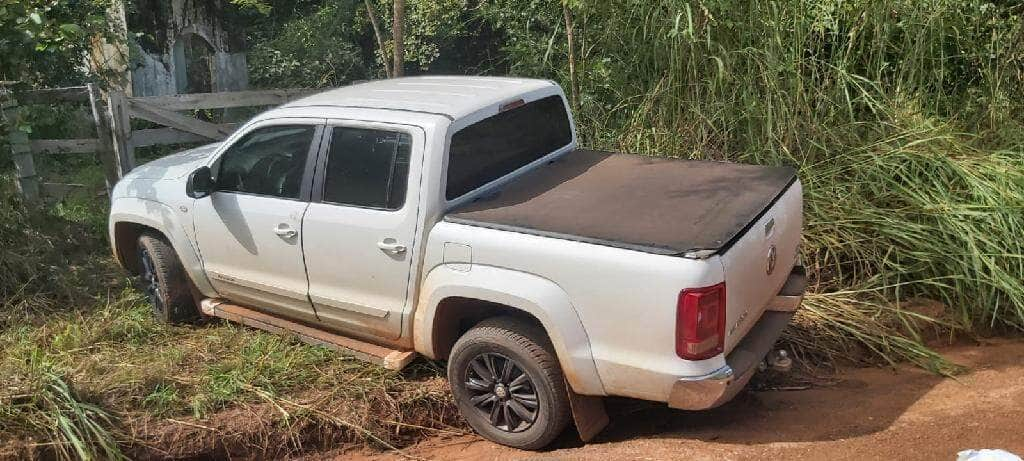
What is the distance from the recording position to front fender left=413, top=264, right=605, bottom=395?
3637 mm

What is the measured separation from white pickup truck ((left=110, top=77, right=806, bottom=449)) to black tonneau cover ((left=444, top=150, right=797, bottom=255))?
0.05 ft

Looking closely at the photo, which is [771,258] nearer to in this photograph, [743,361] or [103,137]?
[743,361]

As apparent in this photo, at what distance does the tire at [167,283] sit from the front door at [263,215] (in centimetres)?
47

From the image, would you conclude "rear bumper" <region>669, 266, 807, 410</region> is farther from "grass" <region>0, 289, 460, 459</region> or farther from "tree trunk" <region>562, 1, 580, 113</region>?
"tree trunk" <region>562, 1, 580, 113</region>

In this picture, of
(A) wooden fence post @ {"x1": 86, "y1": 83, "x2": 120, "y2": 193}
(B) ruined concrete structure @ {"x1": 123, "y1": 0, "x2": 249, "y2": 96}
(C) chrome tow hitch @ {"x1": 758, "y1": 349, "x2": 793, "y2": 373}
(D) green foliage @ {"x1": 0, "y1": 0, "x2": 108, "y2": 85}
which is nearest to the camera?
(C) chrome tow hitch @ {"x1": 758, "y1": 349, "x2": 793, "y2": 373}

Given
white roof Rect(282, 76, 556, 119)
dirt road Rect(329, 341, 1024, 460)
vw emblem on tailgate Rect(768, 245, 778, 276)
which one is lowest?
dirt road Rect(329, 341, 1024, 460)

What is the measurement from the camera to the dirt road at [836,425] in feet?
12.6

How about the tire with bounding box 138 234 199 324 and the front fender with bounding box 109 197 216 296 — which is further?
the tire with bounding box 138 234 199 324

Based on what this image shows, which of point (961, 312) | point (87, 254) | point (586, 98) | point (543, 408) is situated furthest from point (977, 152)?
point (87, 254)

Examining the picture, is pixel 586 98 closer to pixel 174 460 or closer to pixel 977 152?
pixel 977 152

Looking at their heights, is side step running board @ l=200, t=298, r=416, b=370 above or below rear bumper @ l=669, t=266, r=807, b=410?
below

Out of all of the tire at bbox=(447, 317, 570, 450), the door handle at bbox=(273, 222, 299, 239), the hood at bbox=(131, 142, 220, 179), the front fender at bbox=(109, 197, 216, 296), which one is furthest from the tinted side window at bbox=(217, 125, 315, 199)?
the tire at bbox=(447, 317, 570, 450)

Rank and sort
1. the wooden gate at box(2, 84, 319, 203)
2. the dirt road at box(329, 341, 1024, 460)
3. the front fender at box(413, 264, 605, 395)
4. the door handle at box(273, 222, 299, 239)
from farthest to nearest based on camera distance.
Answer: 1. the wooden gate at box(2, 84, 319, 203)
2. the door handle at box(273, 222, 299, 239)
3. the dirt road at box(329, 341, 1024, 460)
4. the front fender at box(413, 264, 605, 395)

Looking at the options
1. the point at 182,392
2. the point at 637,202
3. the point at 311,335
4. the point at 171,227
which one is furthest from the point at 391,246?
the point at 171,227
